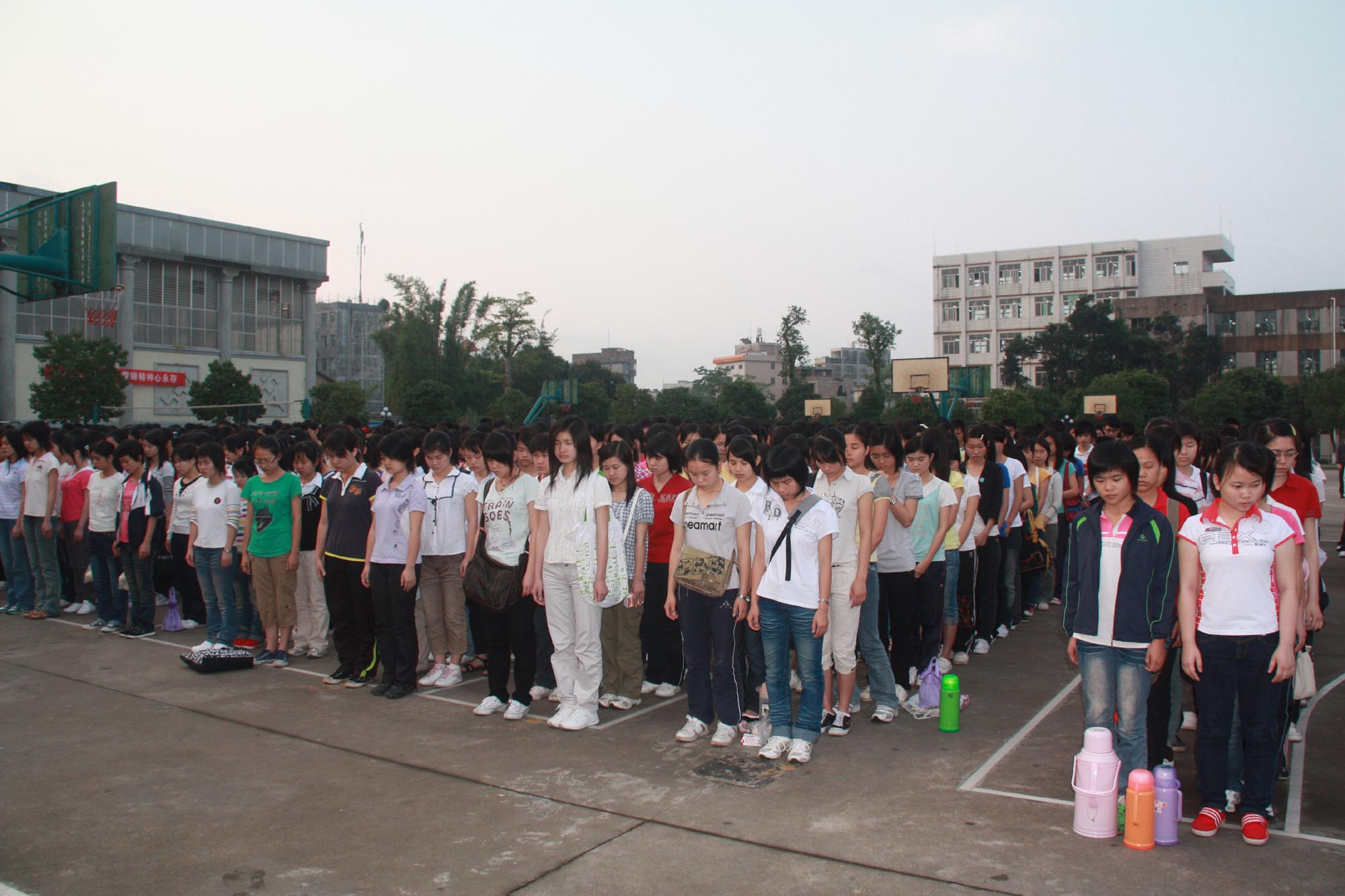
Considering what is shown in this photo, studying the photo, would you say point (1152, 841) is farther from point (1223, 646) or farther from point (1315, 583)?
point (1315, 583)

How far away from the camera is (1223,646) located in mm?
4285

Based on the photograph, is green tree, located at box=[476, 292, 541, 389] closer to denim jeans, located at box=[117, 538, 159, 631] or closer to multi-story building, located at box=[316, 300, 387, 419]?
multi-story building, located at box=[316, 300, 387, 419]

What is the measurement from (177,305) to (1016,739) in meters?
50.5

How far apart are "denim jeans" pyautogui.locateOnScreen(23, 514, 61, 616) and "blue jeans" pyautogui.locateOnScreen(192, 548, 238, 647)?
9.44ft

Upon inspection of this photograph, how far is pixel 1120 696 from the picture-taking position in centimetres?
449

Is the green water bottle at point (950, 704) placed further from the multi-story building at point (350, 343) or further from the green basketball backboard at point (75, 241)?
the multi-story building at point (350, 343)

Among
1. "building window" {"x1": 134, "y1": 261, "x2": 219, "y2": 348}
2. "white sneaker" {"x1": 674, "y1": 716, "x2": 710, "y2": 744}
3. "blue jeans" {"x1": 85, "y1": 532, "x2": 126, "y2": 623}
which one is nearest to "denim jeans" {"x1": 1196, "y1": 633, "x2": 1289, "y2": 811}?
"white sneaker" {"x1": 674, "y1": 716, "x2": 710, "y2": 744}

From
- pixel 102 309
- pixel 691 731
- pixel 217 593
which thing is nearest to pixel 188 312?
pixel 102 309

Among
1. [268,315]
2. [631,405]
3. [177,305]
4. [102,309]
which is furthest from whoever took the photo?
[631,405]

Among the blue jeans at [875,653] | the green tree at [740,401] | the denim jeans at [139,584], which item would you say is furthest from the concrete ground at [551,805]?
the green tree at [740,401]

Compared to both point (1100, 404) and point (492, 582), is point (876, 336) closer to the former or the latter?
point (1100, 404)

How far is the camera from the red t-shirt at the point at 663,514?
6547mm

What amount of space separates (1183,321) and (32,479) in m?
72.0

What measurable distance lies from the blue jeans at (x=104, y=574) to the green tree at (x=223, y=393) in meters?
32.4
